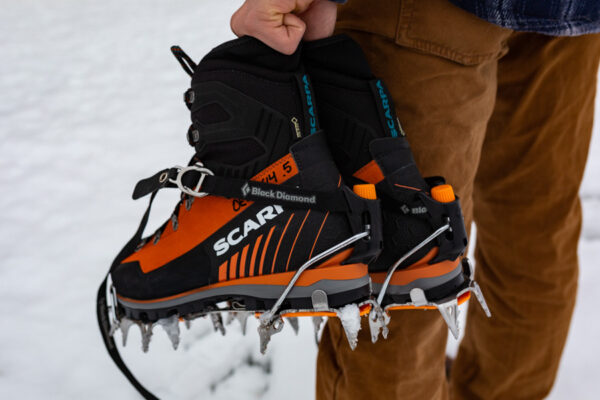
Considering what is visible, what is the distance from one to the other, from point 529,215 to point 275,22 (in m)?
0.66

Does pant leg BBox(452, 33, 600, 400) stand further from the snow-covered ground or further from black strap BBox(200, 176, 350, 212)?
black strap BBox(200, 176, 350, 212)

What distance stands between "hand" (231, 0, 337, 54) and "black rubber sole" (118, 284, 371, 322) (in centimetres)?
29

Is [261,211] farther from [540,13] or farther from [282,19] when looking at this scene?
[540,13]

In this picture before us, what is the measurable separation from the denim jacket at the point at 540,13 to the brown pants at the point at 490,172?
0.03 meters

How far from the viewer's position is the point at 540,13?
64 cm

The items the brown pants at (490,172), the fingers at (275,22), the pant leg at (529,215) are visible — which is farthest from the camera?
the pant leg at (529,215)

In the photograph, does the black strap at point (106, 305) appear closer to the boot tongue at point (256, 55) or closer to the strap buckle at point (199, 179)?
the strap buckle at point (199, 179)

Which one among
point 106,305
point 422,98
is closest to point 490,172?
point 422,98

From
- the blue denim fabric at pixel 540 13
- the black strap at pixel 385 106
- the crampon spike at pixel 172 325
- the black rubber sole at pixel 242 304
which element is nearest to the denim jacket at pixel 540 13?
the blue denim fabric at pixel 540 13

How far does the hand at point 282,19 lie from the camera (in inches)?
22.7

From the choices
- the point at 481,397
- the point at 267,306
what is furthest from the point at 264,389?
the point at 267,306

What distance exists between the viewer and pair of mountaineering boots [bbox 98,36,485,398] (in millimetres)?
625

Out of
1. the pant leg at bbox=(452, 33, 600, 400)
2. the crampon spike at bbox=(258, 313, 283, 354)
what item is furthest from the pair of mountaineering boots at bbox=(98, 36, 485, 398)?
the pant leg at bbox=(452, 33, 600, 400)

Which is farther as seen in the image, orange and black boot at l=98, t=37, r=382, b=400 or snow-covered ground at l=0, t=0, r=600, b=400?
snow-covered ground at l=0, t=0, r=600, b=400
